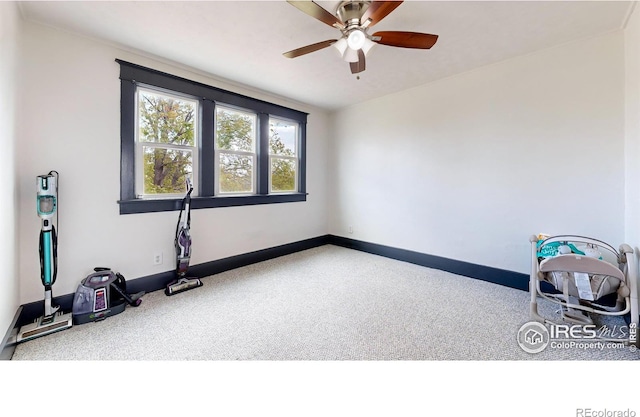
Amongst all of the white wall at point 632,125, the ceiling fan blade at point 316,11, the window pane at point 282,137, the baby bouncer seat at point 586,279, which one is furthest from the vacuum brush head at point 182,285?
the white wall at point 632,125

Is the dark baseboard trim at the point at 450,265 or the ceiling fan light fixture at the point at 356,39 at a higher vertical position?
the ceiling fan light fixture at the point at 356,39

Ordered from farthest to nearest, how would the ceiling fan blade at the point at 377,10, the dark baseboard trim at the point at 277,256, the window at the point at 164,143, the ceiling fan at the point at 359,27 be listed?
the window at the point at 164,143, the dark baseboard trim at the point at 277,256, the ceiling fan at the point at 359,27, the ceiling fan blade at the point at 377,10

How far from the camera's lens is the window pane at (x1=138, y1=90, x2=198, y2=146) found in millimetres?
2783

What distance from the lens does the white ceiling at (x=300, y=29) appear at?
6.54 ft

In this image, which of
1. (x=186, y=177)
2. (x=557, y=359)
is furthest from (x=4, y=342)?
(x=557, y=359)

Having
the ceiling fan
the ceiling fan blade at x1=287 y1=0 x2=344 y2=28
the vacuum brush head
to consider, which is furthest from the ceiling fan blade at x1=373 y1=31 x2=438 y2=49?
the vacuum brush head

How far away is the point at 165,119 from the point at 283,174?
192 cm

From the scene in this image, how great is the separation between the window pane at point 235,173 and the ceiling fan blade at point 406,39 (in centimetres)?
247

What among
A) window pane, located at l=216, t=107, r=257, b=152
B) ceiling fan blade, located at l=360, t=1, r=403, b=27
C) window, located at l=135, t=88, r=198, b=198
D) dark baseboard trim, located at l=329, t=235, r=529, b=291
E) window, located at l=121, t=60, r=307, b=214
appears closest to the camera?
ceiling fan blade, located at l=360, t=1, r=403, b=27

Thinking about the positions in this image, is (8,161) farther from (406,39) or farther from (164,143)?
(406,39)

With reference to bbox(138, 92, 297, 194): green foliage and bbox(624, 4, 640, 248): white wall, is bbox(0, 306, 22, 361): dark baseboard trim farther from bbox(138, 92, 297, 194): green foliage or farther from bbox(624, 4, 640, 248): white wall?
bbox(624, 4, 640, 248): white wall

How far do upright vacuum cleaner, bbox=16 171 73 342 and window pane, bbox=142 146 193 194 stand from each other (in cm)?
77

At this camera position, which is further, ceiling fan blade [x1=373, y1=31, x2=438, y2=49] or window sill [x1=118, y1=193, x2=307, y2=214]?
window sill [x1=118, y1=193, x2=307, y2=214]

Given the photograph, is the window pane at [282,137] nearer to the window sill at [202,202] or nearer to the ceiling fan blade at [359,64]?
the window sill at [202,202]
